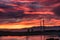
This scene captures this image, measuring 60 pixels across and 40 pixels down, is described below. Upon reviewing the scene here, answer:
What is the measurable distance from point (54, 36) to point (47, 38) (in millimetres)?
118

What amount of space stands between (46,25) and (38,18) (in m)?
0.18

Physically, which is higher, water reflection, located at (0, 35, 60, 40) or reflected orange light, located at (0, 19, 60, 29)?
reflected orange light, located at (0, 19, 60, 29)

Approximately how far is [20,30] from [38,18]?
1.18 feet

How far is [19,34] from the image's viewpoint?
299cm

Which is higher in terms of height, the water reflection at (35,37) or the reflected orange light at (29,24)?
the reflected orange light at (29,24)

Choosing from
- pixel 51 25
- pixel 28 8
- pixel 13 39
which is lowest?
pixel 13 39

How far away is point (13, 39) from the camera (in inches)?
117

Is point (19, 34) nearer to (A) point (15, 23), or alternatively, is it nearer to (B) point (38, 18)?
(A) point (15, 23)

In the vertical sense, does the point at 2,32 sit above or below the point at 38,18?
below

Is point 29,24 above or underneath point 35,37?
above

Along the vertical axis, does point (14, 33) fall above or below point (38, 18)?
below

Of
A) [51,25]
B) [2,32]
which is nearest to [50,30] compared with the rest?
[51,25]

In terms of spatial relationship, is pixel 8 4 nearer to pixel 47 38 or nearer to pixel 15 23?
pixel 15 23

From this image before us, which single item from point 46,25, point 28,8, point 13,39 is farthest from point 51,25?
point 13,39
